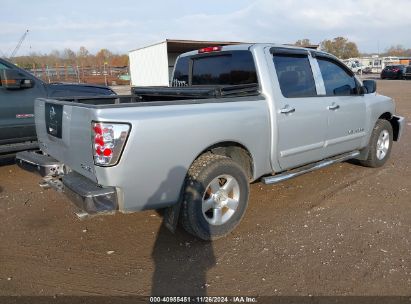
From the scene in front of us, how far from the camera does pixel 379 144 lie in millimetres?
5887

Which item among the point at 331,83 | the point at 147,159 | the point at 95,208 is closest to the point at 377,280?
the point at 147,159

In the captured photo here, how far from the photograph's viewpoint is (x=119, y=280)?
3.01 meters

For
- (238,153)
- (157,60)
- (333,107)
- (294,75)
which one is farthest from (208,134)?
(157,60)

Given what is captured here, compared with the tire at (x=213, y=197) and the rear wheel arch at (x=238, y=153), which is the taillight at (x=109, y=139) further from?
the rear wheel arch at (x=238, y=153)

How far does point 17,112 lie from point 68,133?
Result: 2979 mm

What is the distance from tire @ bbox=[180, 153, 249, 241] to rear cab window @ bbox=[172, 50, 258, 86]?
1132 mm

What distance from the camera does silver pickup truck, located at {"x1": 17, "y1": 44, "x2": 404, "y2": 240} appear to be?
2.88 meters

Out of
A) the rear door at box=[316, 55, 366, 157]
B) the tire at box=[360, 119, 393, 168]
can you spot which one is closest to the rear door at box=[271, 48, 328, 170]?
the rear door at box=[316, 55, 366, 157]

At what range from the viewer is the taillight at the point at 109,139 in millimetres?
2771

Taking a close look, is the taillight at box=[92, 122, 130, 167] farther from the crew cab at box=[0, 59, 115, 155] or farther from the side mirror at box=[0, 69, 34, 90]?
the side mirror at box=[0, 69, 34, 90]

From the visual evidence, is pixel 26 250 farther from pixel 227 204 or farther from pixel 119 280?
pixel 227 204

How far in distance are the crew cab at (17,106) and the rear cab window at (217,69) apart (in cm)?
229

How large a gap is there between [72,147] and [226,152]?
150cm

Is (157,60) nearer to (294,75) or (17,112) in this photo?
(17,112)
